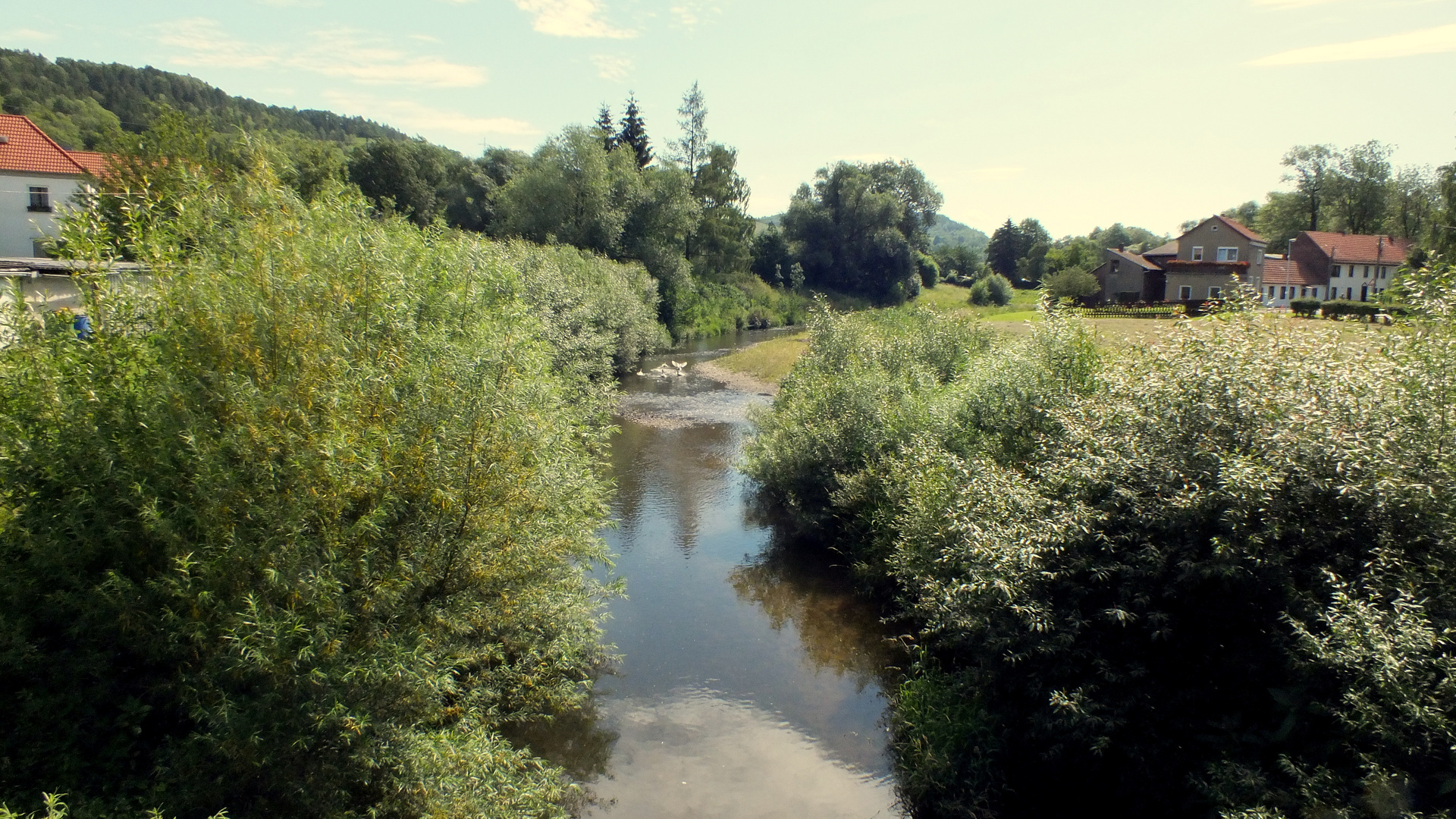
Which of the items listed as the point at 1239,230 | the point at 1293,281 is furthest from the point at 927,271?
the point at 1293,281

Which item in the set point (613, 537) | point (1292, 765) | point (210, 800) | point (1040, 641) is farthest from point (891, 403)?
point (210, 800)

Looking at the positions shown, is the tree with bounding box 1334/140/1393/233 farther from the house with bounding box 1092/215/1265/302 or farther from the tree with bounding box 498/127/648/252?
the tree with bounding box 498/127/648/252

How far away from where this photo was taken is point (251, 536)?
6.73 metres

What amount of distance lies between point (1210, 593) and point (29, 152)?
55574mm

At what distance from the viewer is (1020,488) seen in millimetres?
10062

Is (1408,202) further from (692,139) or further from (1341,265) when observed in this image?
(692,139)

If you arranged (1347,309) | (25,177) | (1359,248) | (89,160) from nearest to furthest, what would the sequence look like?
1. (25,177)
2. (89,160)
3. (1347,309)
4. (1359,248)

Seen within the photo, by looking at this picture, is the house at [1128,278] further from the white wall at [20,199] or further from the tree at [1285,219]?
the white wall at [20,199]

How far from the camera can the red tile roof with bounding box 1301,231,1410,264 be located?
64312mm

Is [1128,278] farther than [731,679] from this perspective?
Yes

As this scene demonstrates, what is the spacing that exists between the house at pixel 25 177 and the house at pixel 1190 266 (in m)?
69.9

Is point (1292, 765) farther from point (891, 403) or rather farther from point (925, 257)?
point (925, 257)

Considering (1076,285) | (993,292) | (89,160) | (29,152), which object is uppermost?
(89,160)

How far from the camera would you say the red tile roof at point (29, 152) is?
4062cm
